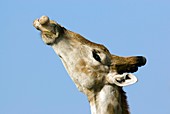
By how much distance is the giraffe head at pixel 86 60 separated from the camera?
16.9 meters

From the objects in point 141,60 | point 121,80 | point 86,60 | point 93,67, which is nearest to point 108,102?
point 121,80

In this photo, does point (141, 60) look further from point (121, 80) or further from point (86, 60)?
point (86, 60)

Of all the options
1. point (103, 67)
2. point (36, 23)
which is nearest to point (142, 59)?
point (103, 67)

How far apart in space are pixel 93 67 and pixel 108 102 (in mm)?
679

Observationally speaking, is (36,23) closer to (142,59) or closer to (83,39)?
(83,39)

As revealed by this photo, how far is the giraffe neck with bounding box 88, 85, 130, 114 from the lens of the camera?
16.8 metres

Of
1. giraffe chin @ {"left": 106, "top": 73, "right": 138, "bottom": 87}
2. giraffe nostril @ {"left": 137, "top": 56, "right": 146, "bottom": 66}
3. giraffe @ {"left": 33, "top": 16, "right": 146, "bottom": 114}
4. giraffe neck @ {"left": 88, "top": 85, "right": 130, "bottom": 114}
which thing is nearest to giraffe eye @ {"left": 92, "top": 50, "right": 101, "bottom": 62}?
giraffe @ {"left": 33, "top": 16, "right": 146, "bottom": 114}

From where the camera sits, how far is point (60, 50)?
1702 cm

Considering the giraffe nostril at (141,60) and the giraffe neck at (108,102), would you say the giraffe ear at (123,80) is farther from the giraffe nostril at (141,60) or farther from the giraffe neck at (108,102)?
the giraffe nostril at (141,60)

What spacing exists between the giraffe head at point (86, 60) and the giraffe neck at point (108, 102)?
0.47 feet

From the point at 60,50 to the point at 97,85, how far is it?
92cm

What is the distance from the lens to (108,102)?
55.1ft

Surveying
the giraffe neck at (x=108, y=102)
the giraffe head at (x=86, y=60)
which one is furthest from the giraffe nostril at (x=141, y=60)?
the giraffe neck at (x=108, y=102)

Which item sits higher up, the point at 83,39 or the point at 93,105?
the point at 83,39
